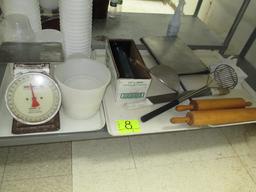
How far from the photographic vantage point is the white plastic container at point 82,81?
62 centimetres

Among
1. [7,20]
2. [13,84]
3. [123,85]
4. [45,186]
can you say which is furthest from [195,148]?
[7,20]

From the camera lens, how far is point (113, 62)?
71 centimetres

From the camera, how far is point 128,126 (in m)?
0.69

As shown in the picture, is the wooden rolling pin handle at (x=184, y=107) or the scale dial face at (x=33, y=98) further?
the wooden rolling pin handle at (x=184, y=107)

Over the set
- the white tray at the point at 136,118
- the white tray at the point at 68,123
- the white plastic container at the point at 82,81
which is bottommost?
the white tray at the point at 68,123

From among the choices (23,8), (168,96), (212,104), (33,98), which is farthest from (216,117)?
(23,8)

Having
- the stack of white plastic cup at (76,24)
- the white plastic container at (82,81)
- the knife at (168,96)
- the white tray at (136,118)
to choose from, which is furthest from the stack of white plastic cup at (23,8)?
the knife at (168,96)

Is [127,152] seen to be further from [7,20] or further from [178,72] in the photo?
[7,20]

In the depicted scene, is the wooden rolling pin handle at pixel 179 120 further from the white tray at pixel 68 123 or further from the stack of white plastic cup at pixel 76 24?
the stack of white plastic cup at pixel 76 24

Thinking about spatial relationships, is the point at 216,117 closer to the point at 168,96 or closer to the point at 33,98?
the point at 168,96

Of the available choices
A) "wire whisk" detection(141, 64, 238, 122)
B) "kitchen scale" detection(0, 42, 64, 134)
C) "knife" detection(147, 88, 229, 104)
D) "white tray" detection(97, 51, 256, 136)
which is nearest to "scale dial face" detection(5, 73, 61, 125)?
"kitchen scale" detection(0, 42, 64, 134)

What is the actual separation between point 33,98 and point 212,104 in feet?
1.76

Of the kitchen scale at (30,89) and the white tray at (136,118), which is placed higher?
the kitchen scale at (30,89)

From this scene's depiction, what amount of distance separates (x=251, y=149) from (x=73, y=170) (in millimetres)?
685
